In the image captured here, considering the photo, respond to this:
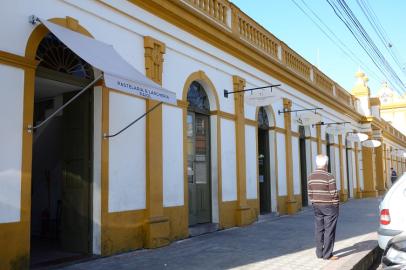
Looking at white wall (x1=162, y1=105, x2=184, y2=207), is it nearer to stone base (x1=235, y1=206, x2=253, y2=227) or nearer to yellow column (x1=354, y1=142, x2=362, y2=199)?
stone base (x1=235, y1=206, x2=253, y2=227)

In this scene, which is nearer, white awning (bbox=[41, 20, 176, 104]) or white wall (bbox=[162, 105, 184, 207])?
white awning (bbox=[41, 20, 176, 104])

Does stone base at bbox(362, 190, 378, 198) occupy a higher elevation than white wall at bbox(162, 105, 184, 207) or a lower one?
lower

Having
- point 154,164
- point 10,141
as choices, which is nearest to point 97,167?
point 154,164

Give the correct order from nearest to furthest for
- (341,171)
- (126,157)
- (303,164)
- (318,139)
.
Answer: (126,157) → (303,164) → (318,139) → (341,171)

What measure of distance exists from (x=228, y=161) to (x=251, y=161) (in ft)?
4.68

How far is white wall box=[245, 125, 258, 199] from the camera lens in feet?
40.3

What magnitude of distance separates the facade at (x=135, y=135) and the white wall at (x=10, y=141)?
0.01 metres

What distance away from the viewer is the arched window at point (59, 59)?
6.96 meters

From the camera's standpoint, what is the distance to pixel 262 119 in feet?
46.0

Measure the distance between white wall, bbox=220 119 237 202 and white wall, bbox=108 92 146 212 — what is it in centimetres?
312

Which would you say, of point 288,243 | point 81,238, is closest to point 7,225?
point 81,238


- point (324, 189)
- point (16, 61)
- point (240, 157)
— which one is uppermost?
point (16, 61)

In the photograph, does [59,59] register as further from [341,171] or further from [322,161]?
[341,171]

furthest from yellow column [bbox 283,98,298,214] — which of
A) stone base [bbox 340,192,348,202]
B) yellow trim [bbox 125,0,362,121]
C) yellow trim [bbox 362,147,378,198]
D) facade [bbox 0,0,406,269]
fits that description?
yellow trim [bbox 362,147,378,198]
